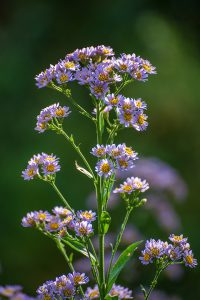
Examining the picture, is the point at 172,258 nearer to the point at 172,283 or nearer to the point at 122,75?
the point at 122,75

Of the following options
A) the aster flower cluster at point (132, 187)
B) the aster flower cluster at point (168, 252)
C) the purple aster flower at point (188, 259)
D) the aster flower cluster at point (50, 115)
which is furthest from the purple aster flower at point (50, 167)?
the purple aster flower at point (188, 259)

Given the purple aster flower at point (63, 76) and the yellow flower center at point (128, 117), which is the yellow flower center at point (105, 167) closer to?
the yellow flower center at point (128, 117)

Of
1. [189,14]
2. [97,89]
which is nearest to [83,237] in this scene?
[97,89]

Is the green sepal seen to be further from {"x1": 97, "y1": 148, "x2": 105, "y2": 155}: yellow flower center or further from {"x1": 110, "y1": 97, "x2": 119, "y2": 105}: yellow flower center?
{"x1": 110, "y1": 97, "x2": 119, "y2": 105}: yellow flower center

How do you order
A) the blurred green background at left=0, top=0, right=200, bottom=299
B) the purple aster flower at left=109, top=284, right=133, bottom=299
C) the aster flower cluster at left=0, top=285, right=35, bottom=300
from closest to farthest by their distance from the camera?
1. the purple aster flower at left=109, top=284, right=133, bottom=299
2. the aster flower cluster at left=0, top=285, right=35, bottom=300
3. the blurred green background at left=0, top=0, right=200, bottom=299

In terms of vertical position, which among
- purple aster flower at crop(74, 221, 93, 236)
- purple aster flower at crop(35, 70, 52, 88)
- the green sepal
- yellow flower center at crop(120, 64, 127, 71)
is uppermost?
yellow flower center at crop(120, 64, 127, 71)

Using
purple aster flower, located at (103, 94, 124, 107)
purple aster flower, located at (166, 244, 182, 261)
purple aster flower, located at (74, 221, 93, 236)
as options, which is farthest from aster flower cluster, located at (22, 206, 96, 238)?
purple aster flower, located at (103, 94, 124, 107)

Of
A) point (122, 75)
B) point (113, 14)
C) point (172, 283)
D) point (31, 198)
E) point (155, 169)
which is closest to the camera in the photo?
point (122, 75)
